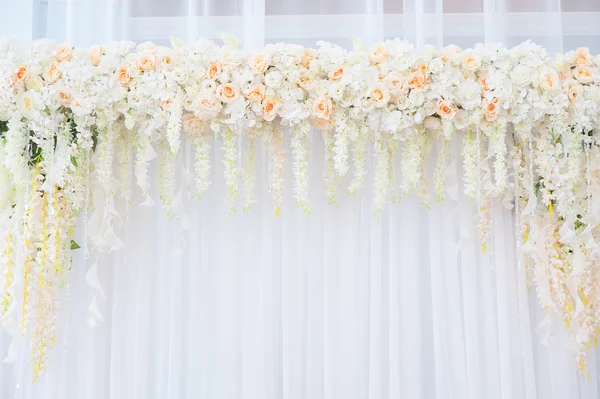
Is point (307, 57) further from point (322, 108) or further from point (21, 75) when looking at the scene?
point (21, 75)

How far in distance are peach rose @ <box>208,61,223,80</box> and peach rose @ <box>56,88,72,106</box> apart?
41 cm

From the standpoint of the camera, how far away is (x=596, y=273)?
1798 millimetres

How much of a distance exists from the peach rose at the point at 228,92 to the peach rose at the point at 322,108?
9.0 inches

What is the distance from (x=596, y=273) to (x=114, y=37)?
5.48ft

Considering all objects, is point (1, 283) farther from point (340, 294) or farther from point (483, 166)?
point (483, 166)

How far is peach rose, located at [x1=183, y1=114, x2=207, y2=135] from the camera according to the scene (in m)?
1.75

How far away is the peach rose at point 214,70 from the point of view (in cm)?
171

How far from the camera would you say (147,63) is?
1.71 meters

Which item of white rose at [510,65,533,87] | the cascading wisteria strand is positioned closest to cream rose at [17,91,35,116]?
the cascading wisteria strand

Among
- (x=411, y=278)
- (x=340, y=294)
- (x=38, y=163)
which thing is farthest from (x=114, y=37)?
(x=411, y=278)

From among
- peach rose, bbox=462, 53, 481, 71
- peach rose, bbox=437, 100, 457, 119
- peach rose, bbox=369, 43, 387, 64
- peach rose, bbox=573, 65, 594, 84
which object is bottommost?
peach rose, bbox=437, 100, 457, 119

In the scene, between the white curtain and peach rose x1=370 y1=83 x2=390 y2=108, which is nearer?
peach rose x1=370 y1=83 x2=390 y2=108

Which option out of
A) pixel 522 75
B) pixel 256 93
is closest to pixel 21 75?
pixel 256 93

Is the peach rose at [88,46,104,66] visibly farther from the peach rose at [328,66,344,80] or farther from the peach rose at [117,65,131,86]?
the peach rose at [328,66,344,80]
